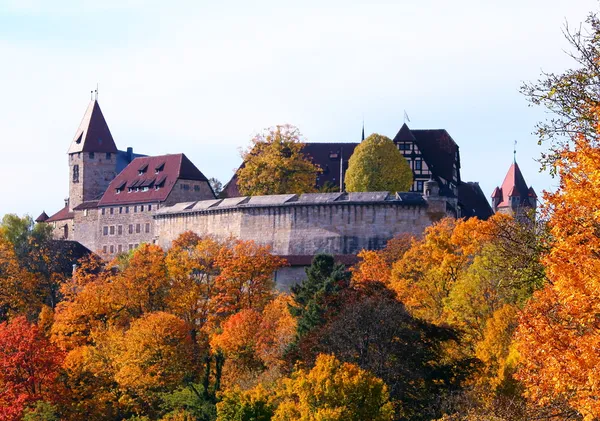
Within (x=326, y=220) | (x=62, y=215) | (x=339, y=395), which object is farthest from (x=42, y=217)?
(x=339, y=395)

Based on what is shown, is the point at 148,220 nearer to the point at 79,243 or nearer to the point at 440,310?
the point at 79,243

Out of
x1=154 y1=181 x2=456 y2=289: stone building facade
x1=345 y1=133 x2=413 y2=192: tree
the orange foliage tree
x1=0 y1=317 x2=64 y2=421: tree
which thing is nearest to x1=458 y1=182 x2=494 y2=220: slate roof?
x1=345 y1=133 x2=413 y2=192: tree

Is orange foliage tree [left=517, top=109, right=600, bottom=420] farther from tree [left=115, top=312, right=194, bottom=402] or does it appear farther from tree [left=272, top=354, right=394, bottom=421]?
tree [left=115, top=312, right=194, bottom=402]

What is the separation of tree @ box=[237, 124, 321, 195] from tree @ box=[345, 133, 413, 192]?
Result: 12.9 ft

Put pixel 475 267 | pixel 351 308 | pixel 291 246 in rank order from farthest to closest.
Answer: pixel 291 246
pixel 475 267
pixel 351 308

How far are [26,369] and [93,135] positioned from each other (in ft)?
189

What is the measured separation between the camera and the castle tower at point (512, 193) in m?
109

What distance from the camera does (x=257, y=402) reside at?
3525cm

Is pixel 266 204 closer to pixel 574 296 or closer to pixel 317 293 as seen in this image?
pixel 317 293

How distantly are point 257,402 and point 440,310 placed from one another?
1586 cm

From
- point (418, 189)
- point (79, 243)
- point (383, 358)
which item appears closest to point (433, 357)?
point (383, 358)

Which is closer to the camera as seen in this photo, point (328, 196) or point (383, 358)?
point (383, 358)

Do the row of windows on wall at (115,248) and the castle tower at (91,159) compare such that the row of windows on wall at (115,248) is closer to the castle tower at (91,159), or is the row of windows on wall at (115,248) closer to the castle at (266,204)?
the castle at (266,204)

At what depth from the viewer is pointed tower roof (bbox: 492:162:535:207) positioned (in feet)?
357
